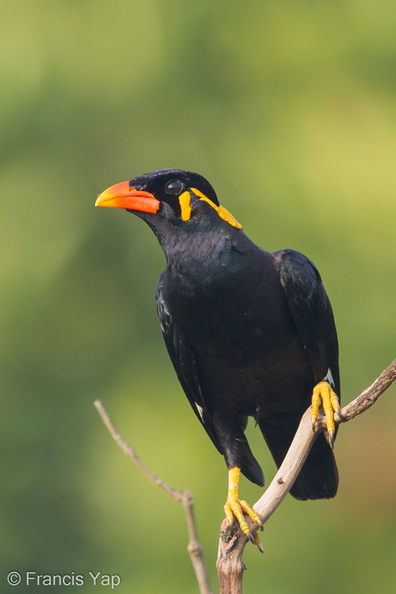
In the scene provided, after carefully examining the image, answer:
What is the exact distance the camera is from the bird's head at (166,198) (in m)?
4.01

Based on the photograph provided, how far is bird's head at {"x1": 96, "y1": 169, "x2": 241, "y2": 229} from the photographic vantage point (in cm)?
401

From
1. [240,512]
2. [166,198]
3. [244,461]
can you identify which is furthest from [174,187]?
[240,512]

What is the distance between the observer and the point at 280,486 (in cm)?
338

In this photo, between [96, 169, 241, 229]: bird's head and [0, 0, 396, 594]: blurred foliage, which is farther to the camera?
[0, 0, 396, 594]: blurred foliage

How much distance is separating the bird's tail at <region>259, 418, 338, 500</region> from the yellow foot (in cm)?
35

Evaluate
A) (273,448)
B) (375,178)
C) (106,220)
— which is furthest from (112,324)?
(273,448)

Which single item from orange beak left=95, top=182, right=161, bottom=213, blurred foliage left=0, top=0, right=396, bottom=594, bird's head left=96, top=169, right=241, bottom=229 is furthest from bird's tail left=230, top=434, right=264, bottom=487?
blurred foliage left=0, top=0, right=396, bottom=594

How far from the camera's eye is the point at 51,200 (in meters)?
9.80

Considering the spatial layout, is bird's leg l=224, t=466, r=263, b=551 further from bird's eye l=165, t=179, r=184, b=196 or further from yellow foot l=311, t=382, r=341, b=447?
bird's eye l=165, t=179, r=184, b=196

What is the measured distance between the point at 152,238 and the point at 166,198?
4.89 m

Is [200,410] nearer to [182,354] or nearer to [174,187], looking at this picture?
[182,354]

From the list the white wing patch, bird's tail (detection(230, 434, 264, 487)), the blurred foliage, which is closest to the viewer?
bird's tail (detection(230, 434, 264, 487))

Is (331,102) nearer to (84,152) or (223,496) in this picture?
(84,152)

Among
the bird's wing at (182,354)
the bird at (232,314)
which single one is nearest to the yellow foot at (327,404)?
the bird at (232,314)
